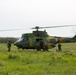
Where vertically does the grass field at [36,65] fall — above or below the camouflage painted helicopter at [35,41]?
below

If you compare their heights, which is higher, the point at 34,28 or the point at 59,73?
the point at 34,28

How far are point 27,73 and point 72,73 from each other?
7.70 feet

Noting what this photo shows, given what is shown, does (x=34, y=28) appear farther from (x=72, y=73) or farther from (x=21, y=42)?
(x=72, y=73)

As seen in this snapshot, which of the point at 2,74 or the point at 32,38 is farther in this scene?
the point at 32,38

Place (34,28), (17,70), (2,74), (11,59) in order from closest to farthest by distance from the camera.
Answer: (2,74) < (17,70) < (11,59) < (34,28)

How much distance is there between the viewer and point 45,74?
14781 mm

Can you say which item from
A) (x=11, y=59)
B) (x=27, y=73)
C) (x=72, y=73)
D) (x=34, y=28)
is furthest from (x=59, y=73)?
(x=34, y=28)

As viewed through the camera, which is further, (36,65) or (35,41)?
(35,41)

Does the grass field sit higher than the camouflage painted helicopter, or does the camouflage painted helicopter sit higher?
the camouflage painted helicopter

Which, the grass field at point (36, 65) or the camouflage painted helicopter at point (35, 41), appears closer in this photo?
the grass field at point (36, 65)

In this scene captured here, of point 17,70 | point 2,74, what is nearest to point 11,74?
point 2,74

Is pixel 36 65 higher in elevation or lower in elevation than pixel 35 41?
lower

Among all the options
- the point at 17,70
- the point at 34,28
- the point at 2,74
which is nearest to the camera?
the point at 2,74

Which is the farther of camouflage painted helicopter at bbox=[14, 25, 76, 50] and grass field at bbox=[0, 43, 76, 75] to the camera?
camouflage painted helicopter at bbox=[14, 25, 76, 50]
